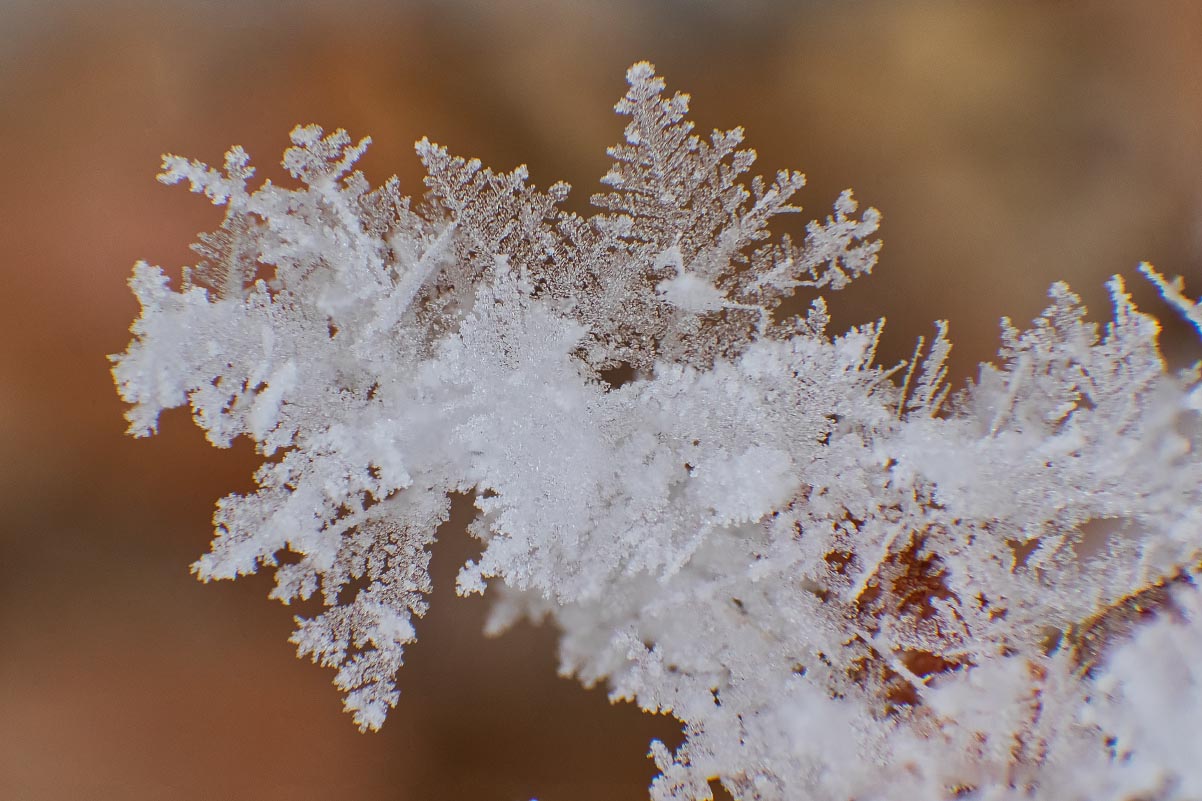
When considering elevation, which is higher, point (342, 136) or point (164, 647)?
point (342, 136)

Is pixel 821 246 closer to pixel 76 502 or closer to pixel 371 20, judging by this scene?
pixel 371 20

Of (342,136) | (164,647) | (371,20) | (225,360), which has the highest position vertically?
(371,20)

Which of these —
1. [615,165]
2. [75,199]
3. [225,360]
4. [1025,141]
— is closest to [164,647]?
[225,360]

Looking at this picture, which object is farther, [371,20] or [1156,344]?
[371,20]
